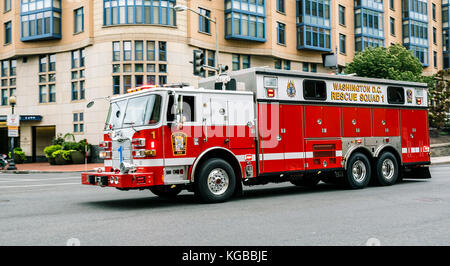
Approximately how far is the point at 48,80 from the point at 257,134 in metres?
32.2

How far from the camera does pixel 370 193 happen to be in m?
12.3

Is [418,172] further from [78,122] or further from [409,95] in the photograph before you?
[78,122]

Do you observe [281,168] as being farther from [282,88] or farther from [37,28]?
[37,28]

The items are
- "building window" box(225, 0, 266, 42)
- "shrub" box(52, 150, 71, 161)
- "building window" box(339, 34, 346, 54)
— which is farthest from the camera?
"building window" box(339, 34, 346, 54)

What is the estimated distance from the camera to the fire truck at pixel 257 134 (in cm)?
984

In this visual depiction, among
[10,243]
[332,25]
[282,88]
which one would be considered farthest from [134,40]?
[10,243]

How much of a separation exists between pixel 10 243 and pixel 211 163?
4.83 metres

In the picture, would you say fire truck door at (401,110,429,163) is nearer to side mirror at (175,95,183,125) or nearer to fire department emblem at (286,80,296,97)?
fire department emblem at (286,80,296,97)

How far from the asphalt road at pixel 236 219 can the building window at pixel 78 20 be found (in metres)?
26.5

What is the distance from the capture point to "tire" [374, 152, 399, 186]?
1381cm

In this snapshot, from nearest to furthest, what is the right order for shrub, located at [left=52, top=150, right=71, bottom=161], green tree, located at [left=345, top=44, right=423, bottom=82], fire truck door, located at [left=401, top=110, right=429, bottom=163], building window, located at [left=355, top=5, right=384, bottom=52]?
fire truck door, located at [left=401, top=110, right=429, bottom=163] → shrub, located at [left=52, top=150, right=71, bottom=161] → green tree, located at [left=345, top=44, right=423, bottom=82] → building window, located at [left=355, top=5, right=384, bottom=52]

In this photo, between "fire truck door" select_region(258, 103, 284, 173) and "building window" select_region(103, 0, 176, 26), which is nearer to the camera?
"fire truck door" select_region(258, 103, 284, 173)

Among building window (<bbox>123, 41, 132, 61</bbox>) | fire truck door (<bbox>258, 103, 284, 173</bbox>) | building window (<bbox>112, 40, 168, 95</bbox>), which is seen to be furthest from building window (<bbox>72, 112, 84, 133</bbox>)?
fire truck door (<bbox>258, 103, 284, 173</bbox>)

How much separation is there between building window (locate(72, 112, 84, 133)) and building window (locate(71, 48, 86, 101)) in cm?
138
